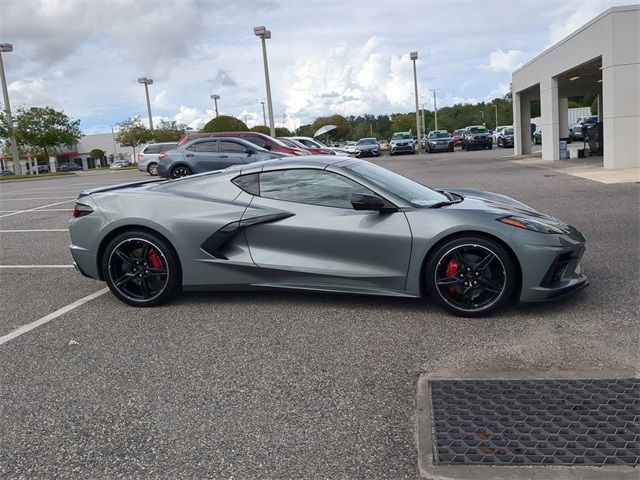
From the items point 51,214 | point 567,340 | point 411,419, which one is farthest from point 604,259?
point 51,214

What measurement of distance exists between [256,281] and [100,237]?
1.50m

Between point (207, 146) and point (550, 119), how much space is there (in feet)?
46.6

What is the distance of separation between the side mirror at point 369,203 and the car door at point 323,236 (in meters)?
0.06

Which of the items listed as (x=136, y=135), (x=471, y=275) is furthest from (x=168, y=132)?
(x=471, y=275)

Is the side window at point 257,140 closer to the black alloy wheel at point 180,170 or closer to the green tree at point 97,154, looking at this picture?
the black alloy wheel at point 180,170

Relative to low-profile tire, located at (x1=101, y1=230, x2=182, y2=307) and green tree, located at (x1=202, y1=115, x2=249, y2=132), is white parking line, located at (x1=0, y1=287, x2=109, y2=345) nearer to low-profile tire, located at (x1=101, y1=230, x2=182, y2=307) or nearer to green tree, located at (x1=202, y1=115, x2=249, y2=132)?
low-profile tire, located at (x1=101, y1=230, x2=182, y2=307)

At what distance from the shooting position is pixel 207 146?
17.7m

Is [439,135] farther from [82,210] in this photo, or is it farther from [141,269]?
[141,269]

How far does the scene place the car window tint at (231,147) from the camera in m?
17.5

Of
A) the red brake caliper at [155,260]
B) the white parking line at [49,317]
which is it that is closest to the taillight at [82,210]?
the red brake caliper at [155,260]

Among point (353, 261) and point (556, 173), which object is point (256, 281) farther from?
point (556, 173)

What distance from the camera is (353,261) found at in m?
5.06

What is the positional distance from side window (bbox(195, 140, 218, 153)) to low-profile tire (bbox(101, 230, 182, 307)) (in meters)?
12.3

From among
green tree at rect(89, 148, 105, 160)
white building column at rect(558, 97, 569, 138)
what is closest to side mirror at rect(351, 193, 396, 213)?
white building column at rect(558, 97, 569, 138)
